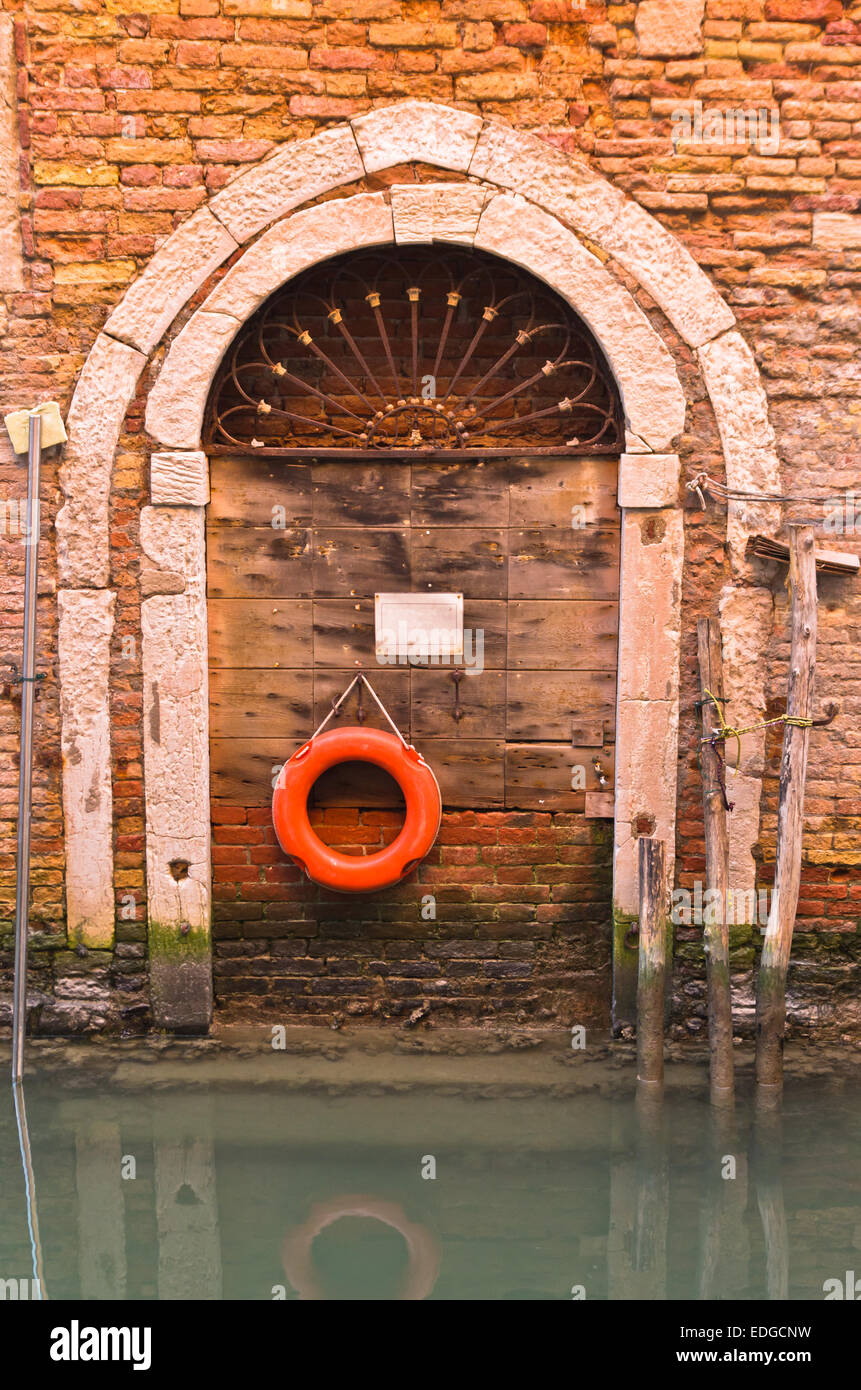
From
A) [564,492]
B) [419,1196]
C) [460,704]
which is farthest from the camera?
[460,704]

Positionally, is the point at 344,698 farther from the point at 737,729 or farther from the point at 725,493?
the point at 725,493

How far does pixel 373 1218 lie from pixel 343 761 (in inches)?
62.0

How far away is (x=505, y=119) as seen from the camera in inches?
153

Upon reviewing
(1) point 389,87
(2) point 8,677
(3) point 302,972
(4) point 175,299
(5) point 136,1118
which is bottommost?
(5) point 136,1118

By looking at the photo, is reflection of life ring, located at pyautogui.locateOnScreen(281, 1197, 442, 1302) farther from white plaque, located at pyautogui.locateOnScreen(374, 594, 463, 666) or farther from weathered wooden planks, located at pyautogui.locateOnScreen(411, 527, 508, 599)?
weathered wooden planks, located at pyautogui.locateOnScreen(411, 527, 508, 599)

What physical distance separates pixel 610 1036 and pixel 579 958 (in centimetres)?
32

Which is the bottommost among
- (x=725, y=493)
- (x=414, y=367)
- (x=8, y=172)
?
(x=725, y=493)

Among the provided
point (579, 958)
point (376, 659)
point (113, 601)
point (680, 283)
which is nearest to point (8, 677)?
point (113, 601)

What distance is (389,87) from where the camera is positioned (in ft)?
12.8

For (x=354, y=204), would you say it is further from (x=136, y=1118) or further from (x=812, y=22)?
(x=136, y=1118)

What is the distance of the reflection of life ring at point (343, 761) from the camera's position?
13.3 ft

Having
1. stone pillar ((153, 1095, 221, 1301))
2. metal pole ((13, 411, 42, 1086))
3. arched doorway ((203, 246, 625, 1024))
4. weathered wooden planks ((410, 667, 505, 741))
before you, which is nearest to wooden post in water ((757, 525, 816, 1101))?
arched doorway ((203, 246, 625, 1024))

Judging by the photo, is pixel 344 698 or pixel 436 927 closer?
pixel 344 698

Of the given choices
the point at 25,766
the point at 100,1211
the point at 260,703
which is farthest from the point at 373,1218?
the point at 25,766
